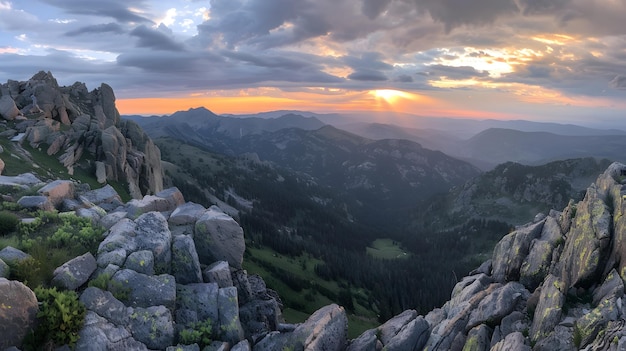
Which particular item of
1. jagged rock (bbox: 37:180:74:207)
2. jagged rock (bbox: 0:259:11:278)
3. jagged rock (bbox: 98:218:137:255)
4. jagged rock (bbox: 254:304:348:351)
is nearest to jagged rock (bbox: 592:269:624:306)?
jagged rock (bbox: 254:304:348:351)

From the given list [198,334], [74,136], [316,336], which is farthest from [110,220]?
[74,136]

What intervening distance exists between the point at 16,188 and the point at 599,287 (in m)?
48.3

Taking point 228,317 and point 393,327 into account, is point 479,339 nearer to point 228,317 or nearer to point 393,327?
point 393,327

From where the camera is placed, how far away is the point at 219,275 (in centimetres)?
2402

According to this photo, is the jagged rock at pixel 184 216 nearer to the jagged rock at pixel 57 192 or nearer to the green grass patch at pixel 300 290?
the jagged rock at pixel 57 192

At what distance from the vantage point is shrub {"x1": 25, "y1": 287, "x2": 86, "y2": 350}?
1553 centimetres

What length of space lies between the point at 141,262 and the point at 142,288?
1865mm

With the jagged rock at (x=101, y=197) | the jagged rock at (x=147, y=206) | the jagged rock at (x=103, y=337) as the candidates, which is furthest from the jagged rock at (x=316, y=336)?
the jagged rock at (x=101, y=197)

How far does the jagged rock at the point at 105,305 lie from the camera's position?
57.9 feet

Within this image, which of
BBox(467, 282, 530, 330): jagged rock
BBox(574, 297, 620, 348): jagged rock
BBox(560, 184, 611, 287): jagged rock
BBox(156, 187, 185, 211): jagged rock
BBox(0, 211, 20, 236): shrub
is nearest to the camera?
BBox(574, 297, 620, 348): jagged rock

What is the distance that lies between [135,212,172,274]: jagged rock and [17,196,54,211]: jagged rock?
8.68 meters

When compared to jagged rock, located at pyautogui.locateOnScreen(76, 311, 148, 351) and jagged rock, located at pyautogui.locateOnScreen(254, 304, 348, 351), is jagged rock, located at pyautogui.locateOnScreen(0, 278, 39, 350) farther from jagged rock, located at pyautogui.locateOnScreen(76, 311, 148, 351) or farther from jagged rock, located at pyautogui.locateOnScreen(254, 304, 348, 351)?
jagged rock, located at pyautogui.locateOnScreen(254, 304, 348, 351)

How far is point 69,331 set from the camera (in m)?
16.0

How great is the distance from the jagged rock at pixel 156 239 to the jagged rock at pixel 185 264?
0.41 metres
